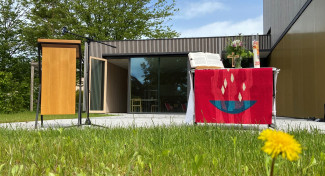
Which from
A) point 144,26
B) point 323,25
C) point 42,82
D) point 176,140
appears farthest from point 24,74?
point 176,140

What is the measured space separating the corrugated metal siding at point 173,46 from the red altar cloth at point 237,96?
315 inches

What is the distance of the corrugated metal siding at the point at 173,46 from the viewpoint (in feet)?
38.2

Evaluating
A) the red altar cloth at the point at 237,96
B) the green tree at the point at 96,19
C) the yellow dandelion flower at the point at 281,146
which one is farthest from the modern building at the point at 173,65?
the yellow dandelion flower at the point at 281,146

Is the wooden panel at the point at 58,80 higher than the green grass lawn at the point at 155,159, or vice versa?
the wooden panel at the point at 58,80

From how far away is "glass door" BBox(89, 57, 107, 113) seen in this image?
10.7 metres

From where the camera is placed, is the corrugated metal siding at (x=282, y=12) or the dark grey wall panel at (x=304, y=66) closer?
the dark grey wall panel at (x=304, y=66)

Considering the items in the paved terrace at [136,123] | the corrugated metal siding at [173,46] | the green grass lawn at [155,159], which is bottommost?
the paved terrace at [136,123]

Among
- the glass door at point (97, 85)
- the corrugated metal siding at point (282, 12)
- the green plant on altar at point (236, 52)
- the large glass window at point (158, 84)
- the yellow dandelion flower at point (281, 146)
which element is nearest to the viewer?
the yellow dandelion flower at point (281, 146)

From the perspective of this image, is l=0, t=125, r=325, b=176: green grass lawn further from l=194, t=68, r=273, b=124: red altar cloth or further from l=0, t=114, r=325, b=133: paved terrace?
l=194, t=68, r=273, b=124: red altar cloth

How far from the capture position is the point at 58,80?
3822mm

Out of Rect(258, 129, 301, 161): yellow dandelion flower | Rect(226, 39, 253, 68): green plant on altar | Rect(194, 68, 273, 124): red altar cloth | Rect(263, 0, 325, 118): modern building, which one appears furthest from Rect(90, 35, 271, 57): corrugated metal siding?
Rect(258, 129, 301, 161): yellow dandelion flower

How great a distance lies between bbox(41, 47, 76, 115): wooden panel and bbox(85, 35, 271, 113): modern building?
24.1 ft

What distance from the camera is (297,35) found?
26.0 ft

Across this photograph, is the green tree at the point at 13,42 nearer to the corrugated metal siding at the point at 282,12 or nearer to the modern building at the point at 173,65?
the modern building at the point at 173,65
